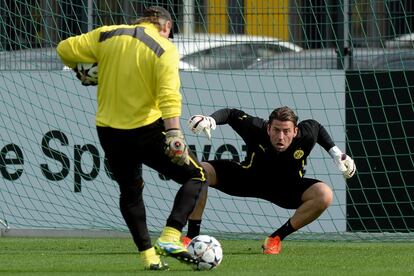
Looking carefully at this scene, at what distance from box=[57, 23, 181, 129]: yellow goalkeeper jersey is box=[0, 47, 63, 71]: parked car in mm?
4964

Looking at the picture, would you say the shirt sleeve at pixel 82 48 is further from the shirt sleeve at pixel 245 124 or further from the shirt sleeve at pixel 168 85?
the shirt sleeve at pixel 245 124

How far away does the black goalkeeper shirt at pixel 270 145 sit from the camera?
1081 centimetres

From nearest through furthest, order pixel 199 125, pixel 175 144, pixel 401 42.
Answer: pixel 175 144, pixel 199 125, pixel 401 42

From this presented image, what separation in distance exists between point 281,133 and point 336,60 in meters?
3.11

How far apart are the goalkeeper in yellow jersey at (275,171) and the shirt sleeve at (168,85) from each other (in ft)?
6.48

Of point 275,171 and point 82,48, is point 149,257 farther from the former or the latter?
point 275,171

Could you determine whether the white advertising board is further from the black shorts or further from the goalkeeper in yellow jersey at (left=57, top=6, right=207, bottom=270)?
the goalkeeper in yellow jersey at (left=57, top=6, right=207, bottom=270)

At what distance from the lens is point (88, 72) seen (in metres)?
9.08

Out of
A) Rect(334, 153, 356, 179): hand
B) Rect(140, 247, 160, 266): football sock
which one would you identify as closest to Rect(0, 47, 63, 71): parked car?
Rect(334, 153, 356, 179): hand

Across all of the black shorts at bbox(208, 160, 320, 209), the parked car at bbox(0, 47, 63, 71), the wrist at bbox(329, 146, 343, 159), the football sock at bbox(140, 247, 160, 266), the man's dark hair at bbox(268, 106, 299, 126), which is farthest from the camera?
the parked car at bbox(0, 47, 63, 71)

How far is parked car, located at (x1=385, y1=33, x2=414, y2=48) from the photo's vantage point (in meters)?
13.4

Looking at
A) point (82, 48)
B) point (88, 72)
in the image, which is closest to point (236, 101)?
point (88, 72)

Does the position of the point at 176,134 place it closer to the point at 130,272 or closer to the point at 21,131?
the point at 130,272

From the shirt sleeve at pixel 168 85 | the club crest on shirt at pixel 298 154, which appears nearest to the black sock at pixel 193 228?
the club crest on shirt at pixel 298 154
